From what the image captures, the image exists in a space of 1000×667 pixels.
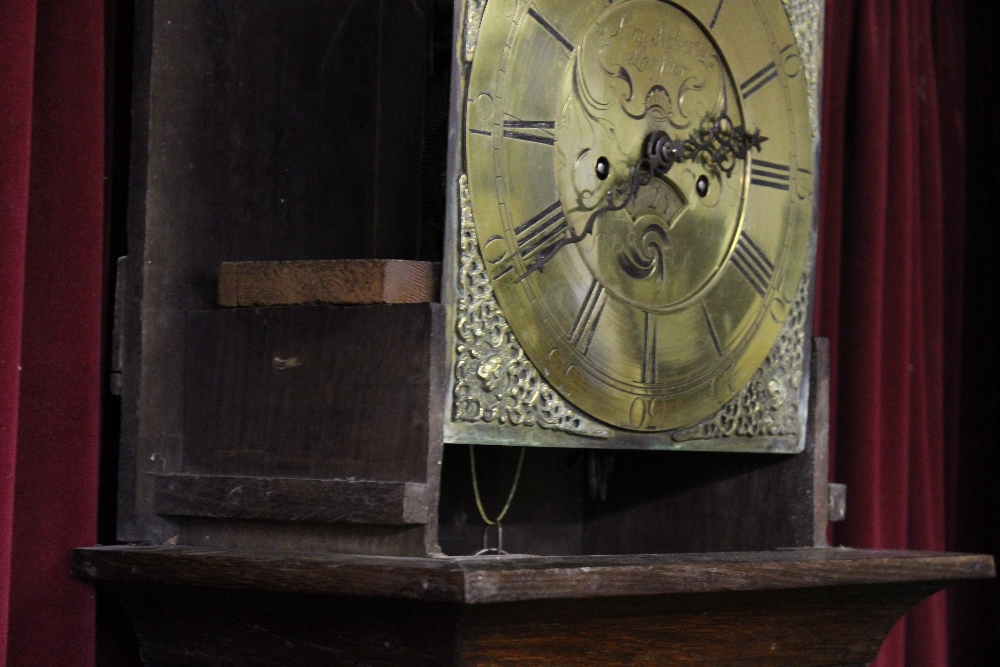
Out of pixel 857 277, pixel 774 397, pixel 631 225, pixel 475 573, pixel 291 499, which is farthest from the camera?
pixel 857 277

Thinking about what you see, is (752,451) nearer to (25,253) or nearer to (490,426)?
(490,426)

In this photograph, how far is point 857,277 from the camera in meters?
2.18

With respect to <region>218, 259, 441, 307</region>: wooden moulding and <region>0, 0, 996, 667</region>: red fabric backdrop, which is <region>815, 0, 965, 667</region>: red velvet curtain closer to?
<region>0, 0, 996, 667</region>: red fabric backdrop

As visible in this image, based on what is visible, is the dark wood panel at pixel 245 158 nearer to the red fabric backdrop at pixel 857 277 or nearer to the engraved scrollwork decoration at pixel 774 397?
the red fabric backdrop at pixel 857 277

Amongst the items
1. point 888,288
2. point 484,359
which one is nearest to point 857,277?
point 888,288

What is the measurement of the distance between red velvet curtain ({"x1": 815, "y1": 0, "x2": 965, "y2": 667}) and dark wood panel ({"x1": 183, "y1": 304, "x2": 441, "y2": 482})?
106cm

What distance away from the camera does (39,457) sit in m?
1.32

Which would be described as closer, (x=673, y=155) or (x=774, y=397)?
(x=673, y=155)

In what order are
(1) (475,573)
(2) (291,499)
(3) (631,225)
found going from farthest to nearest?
1. (3) (631,225)
2. (2) (291,499)
3. (1) (475,573)

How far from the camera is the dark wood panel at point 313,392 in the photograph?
48.2 inches

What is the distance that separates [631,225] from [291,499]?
0.42 m

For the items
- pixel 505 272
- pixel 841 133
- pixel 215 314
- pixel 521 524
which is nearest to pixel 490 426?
pixel 505 272

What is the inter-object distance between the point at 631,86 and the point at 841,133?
0.85m

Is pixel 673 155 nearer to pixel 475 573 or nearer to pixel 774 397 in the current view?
pixel 774 397
